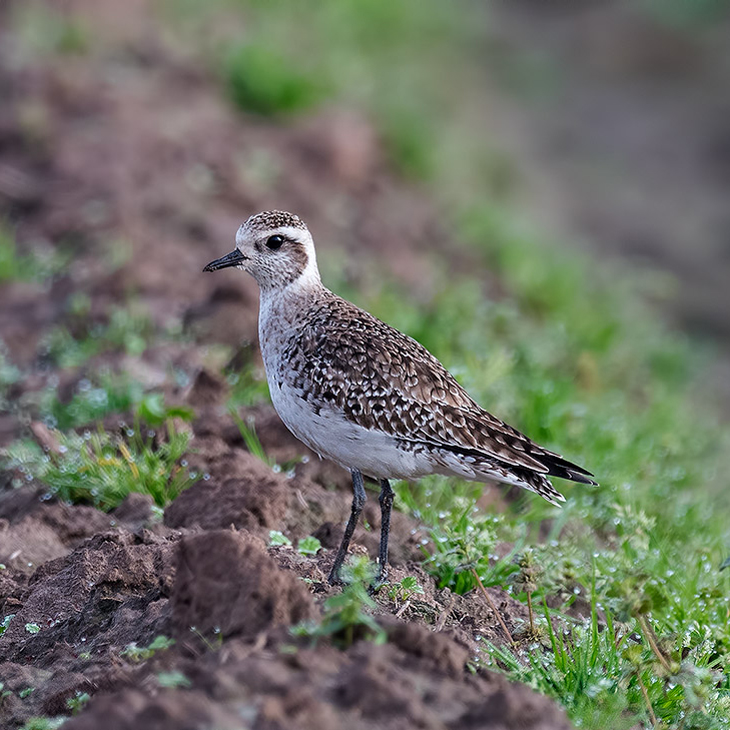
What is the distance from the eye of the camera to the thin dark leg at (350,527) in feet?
15.2

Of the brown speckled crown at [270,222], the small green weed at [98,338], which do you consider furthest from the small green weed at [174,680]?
the small green weed at [98,338]

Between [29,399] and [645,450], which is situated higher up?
[645,450]

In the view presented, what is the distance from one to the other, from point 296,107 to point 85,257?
12.6 ft

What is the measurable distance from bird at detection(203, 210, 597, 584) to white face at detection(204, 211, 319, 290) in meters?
0.31

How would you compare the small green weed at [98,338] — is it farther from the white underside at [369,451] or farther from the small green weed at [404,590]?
the small green weed at [404,590]

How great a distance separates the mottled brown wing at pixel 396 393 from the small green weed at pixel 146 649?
1288 millimetres

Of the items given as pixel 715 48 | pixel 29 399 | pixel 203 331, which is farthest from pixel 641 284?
pixel 715 48

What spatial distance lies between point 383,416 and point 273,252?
1.05 meters

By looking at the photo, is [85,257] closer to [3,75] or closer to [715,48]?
[3,75]

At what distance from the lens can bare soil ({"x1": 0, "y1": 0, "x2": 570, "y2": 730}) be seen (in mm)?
3396

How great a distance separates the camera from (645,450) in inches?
285

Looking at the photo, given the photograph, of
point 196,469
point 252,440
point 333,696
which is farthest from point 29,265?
point 333,696

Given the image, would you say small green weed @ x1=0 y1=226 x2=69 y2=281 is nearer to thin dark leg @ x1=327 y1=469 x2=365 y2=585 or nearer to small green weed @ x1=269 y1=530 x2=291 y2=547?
small green weed @ x1=269 y1=530 x2=291 y2=547

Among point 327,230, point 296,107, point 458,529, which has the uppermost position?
point 296,107
